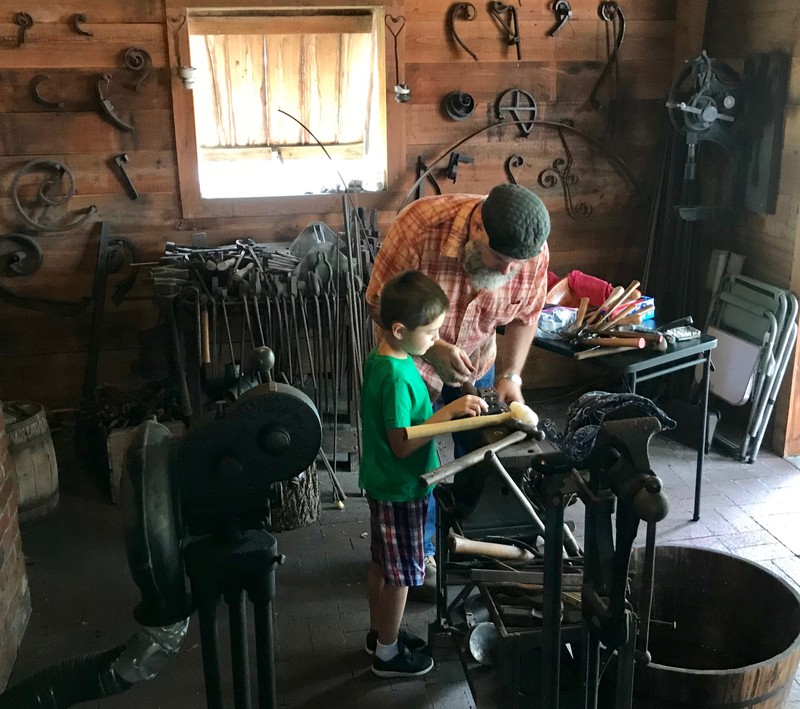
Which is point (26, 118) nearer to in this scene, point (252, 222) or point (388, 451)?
point (252, 222)

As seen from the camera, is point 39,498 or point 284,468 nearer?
point 284,468

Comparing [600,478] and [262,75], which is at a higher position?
[262,75]

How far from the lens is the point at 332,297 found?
12.2ft

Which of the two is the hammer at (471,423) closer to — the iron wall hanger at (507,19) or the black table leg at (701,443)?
the black table leg at (701,443)

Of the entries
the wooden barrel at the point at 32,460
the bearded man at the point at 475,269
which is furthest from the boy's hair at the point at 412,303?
the wooden barrel at the point at 32,460

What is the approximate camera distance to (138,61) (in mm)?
3932

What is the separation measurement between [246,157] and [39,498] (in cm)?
202

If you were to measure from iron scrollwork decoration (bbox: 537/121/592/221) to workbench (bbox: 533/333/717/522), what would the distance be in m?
1.37

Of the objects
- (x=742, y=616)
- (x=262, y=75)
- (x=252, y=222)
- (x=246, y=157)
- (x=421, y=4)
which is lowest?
(x=742, y=616)

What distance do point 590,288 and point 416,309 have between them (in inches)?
77.3

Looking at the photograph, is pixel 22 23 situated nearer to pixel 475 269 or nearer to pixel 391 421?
pixel 475 269

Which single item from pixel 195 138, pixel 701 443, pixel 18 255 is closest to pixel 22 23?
pixel 195 138

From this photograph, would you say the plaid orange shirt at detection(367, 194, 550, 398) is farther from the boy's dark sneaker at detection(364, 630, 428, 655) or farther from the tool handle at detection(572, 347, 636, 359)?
the boy's dark sneaker at detection(364, 630, 428, 655)

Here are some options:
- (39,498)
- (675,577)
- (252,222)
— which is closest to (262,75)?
(252,222)
